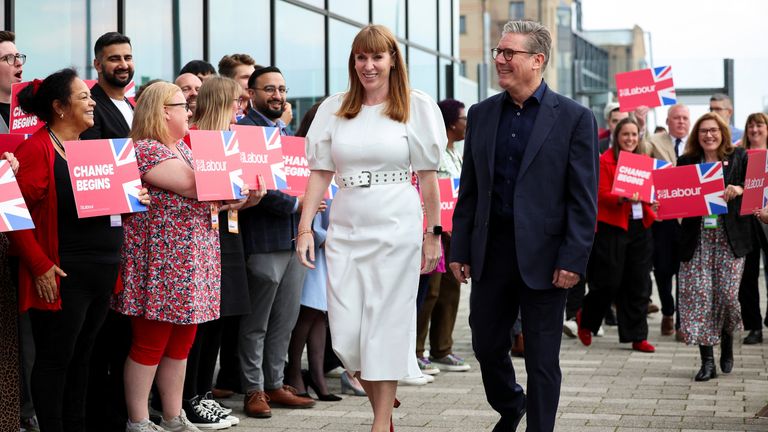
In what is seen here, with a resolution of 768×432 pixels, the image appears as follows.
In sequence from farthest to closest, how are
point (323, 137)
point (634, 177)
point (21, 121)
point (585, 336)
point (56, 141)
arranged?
point (585, 336) → point (634, 177) → point (21, 121) → point (323, 137) → point (56, 141)

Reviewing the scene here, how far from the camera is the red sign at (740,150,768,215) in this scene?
7.55 metres

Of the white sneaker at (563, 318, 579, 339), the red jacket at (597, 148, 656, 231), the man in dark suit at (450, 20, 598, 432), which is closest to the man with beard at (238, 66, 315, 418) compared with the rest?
the man in dark suit at (450, 20, 598, 432)

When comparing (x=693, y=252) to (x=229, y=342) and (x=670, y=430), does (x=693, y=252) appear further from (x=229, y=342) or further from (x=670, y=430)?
(x=229, y=342)

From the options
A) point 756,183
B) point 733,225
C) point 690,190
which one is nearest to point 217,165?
point 756,183

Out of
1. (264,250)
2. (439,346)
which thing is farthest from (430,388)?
(264,250)

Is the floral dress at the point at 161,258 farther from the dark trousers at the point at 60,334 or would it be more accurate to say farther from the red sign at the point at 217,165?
the dark trousers at the point at 60,334

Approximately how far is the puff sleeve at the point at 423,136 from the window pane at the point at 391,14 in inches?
452

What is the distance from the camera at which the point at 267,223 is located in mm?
7230

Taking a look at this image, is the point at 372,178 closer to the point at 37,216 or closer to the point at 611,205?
the point at 37,216

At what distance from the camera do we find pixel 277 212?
7.18 m

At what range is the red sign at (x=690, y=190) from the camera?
350 inches

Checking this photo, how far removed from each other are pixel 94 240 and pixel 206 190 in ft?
2.49

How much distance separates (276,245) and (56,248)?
6.34 ft

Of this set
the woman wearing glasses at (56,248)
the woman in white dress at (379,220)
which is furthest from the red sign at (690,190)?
the woman wearing glasses at (56,248)
